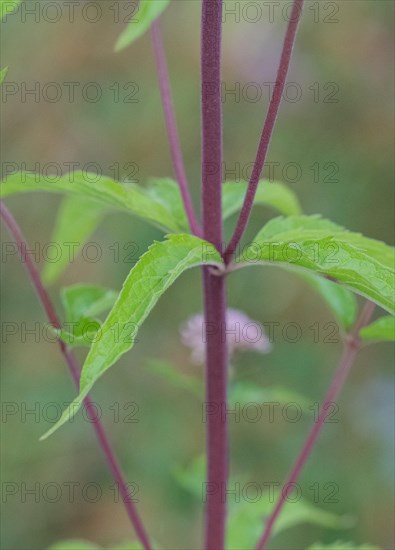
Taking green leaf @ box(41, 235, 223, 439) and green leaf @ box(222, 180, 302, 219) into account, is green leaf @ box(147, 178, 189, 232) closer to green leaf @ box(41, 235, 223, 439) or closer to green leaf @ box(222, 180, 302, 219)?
green leaf @ box(222, 180, 302, 219)

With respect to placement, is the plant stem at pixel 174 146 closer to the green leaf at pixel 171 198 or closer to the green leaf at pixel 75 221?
the green leaf at pixel 171 198

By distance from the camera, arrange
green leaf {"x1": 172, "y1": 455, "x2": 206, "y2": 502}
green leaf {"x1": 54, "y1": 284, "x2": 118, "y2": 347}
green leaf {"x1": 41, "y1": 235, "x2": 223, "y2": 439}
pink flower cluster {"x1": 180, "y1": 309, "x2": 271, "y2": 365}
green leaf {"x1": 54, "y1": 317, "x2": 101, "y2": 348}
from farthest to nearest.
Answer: pink flower cluster {"x1": 180, "y1": 309, "x2": 271, "y2": 365} → green leaf {"x1": 172, "y1": 455, "x2": 206, "y2": 502} → green leaf {"x1": 54, "y1": 284, "x2": 118, "y2": 347} → green leaf {"x1": 54, "y1": 317, "x2": 101, "y2": 348} → green leaf {"x1": 41, "y1": 235, "x2": 223, "y2": 439}

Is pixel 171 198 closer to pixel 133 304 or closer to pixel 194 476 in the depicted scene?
pixel 133 304

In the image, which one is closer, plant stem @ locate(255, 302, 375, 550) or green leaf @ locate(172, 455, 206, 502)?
plant stem @ locate(255, 302, 375, 550)

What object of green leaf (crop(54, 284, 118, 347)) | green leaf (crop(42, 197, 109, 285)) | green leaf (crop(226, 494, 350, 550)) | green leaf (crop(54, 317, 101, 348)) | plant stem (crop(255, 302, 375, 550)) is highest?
green leaf (crop(42, 197, 109, 285))

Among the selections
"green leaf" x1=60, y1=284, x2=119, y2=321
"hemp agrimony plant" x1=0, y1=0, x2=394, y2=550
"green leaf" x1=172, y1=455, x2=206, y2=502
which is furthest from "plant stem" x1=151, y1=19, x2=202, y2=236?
"green leaf" x1=172, y1=455, x2=206, y2=502

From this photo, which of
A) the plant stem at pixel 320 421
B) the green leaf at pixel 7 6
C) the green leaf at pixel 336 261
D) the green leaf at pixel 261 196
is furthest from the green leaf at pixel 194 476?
the green leaf at pixel 7 6

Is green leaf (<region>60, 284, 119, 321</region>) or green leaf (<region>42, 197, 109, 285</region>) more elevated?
green leaf (<region>42, 197, 109, 285</region>)

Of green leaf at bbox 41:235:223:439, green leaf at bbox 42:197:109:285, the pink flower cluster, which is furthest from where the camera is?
the pink flower cluster

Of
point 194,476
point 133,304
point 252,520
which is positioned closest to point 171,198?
point 133,304
